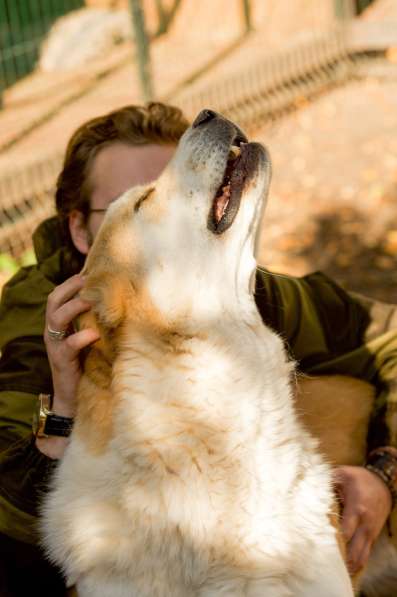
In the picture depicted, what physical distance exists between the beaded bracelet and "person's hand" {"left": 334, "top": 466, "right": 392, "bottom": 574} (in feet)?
0.18

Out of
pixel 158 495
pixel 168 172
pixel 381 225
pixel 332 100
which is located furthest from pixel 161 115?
pixel 332 100

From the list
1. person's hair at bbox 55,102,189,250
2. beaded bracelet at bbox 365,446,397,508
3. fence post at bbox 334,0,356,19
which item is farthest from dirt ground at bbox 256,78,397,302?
person's hair at bbox 55,102,189,250

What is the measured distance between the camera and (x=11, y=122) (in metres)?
6.62

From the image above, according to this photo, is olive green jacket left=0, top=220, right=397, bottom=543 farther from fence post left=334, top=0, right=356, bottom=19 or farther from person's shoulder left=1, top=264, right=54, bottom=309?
fence post left=334, top=0, right=356, bottom=19

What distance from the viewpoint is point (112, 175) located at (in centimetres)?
280

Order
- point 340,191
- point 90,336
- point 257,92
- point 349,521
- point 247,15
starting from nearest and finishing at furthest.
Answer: point 90,336
point 349,521
point 340,191
point 257,92
point 247,15

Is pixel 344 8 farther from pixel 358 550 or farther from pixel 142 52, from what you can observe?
pixel 358 550

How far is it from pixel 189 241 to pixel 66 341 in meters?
0.42

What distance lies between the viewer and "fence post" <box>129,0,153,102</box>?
6.17m

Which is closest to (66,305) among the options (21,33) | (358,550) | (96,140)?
(96,140)

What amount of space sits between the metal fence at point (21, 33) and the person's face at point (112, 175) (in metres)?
4.40

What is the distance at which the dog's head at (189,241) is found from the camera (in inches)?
83.3

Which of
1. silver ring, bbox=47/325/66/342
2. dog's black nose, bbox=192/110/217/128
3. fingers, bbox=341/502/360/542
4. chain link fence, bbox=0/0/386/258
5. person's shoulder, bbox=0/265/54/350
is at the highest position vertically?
dog's black nose, bbox=192/110/217/128

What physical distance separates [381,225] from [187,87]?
2.49m
